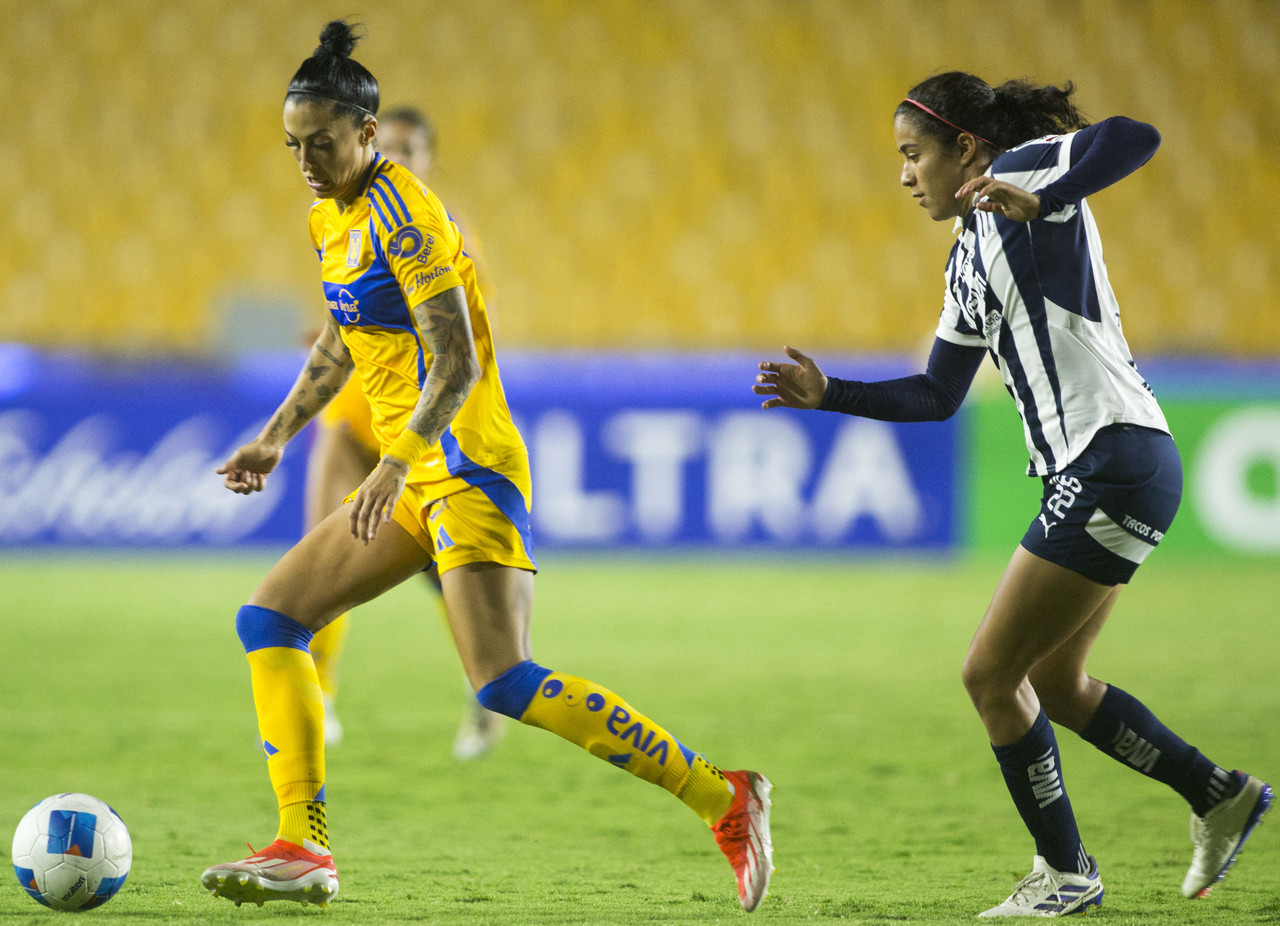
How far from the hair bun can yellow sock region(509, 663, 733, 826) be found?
153 cm

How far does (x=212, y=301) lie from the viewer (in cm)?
1644

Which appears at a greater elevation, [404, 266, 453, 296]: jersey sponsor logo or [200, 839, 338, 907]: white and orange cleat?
[404, 266, 453, 296]: jersey sponsor logo

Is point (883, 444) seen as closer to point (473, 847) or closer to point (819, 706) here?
point (819, 706)

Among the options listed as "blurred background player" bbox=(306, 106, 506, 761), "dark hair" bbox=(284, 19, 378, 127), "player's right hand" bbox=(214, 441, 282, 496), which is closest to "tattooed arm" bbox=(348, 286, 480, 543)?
"dark hair" bbox=(284, 19, 378, 127)

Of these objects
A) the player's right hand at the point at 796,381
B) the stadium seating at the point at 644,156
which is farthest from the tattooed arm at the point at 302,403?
the stadium seating at the point at 644,156

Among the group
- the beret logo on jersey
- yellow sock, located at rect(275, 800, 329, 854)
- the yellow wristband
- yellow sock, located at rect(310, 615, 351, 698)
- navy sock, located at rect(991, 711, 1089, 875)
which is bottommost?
yellow sock, located at rect(275, 800, 329, 854)

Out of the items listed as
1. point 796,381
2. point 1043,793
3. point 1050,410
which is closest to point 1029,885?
point 1043,793

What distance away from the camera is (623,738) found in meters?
3.31

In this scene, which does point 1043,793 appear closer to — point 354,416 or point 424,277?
point 424,277

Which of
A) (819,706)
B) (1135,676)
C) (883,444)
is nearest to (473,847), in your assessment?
(819,706)

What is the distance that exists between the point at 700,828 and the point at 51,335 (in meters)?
14.0

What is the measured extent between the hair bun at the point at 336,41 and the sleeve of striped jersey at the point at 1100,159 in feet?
5.27

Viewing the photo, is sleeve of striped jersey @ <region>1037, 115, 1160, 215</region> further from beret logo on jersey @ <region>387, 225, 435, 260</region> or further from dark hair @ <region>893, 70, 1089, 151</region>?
beret logo on jersey @ <region>387, 225, 435, 260</region>

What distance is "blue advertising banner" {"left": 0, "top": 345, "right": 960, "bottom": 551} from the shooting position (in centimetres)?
1099
